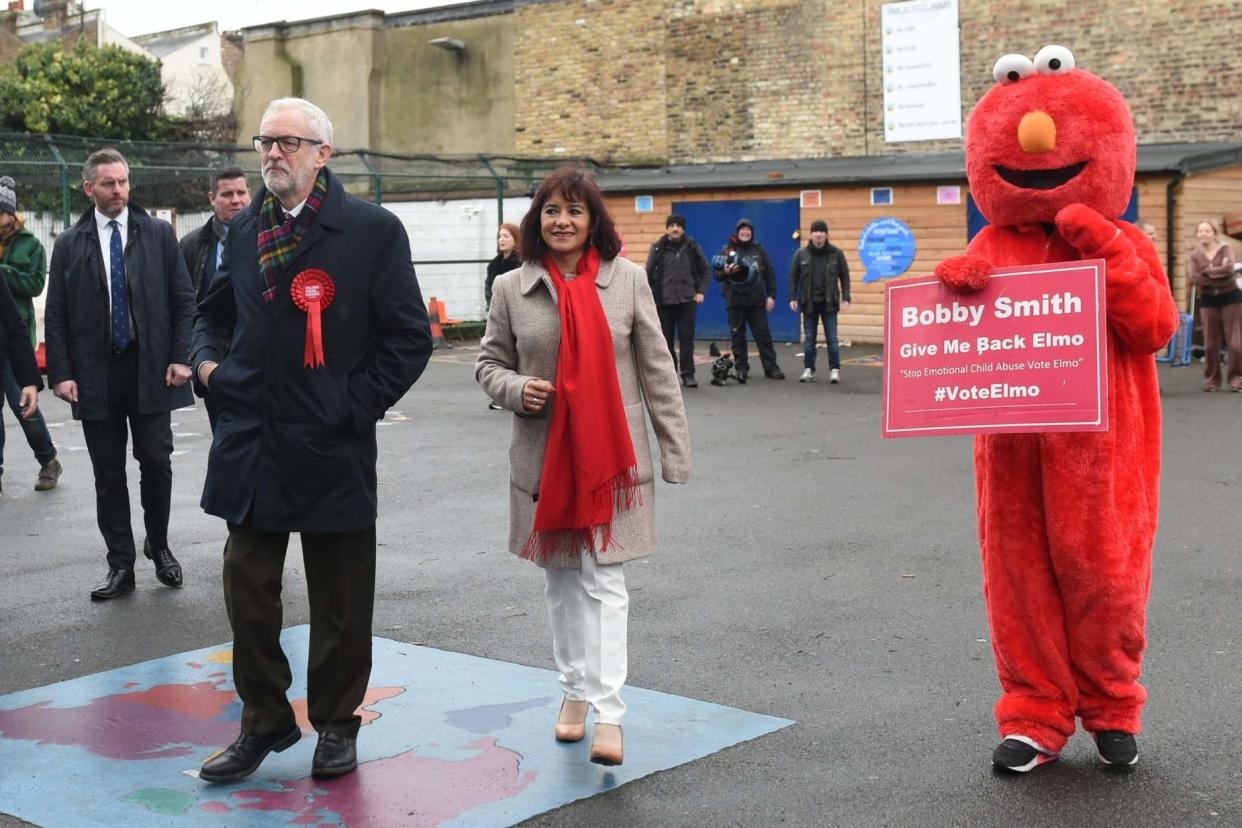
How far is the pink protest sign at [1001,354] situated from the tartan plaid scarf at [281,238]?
5.96 feet

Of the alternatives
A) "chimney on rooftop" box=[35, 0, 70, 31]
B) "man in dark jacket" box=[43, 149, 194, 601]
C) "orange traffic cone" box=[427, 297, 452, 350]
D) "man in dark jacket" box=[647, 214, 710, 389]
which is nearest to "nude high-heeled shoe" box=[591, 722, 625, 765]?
"man in dark jacket" box=[43, 149, 194, 601]

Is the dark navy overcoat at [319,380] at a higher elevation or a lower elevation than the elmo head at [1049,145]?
lower

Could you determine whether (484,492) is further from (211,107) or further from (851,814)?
(211,107)

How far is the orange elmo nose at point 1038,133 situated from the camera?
468cm

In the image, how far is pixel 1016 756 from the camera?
4.67 meters

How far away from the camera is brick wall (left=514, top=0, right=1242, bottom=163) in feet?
82.3

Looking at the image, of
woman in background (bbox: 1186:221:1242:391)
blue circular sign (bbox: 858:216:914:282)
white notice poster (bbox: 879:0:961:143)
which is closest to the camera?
woman in background (bbox: 1186:221:1242:391)

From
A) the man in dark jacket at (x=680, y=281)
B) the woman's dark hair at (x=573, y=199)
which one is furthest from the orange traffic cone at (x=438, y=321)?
the woman's dark hair at (x=573, y=199)

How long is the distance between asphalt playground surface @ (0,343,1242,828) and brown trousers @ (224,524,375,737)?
80 centimetres

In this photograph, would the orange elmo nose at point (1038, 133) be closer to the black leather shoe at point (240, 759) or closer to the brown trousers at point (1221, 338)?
the black leather shoe at point (240, 759)

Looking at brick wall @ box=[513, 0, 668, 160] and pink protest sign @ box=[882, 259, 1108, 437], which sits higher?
brick wall @ box=[513, 0, 668, 160]

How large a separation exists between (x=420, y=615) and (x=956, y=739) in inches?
110

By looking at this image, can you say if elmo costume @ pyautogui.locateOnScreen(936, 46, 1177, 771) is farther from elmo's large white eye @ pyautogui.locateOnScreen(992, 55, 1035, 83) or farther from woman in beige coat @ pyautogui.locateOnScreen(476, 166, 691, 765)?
woman in beige coat @ pyautogui.locateOnScreen(476, 166, 691, 765)

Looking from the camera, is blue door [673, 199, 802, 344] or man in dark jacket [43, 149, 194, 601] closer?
man in dark jacket [43, 149, 194, 601]
